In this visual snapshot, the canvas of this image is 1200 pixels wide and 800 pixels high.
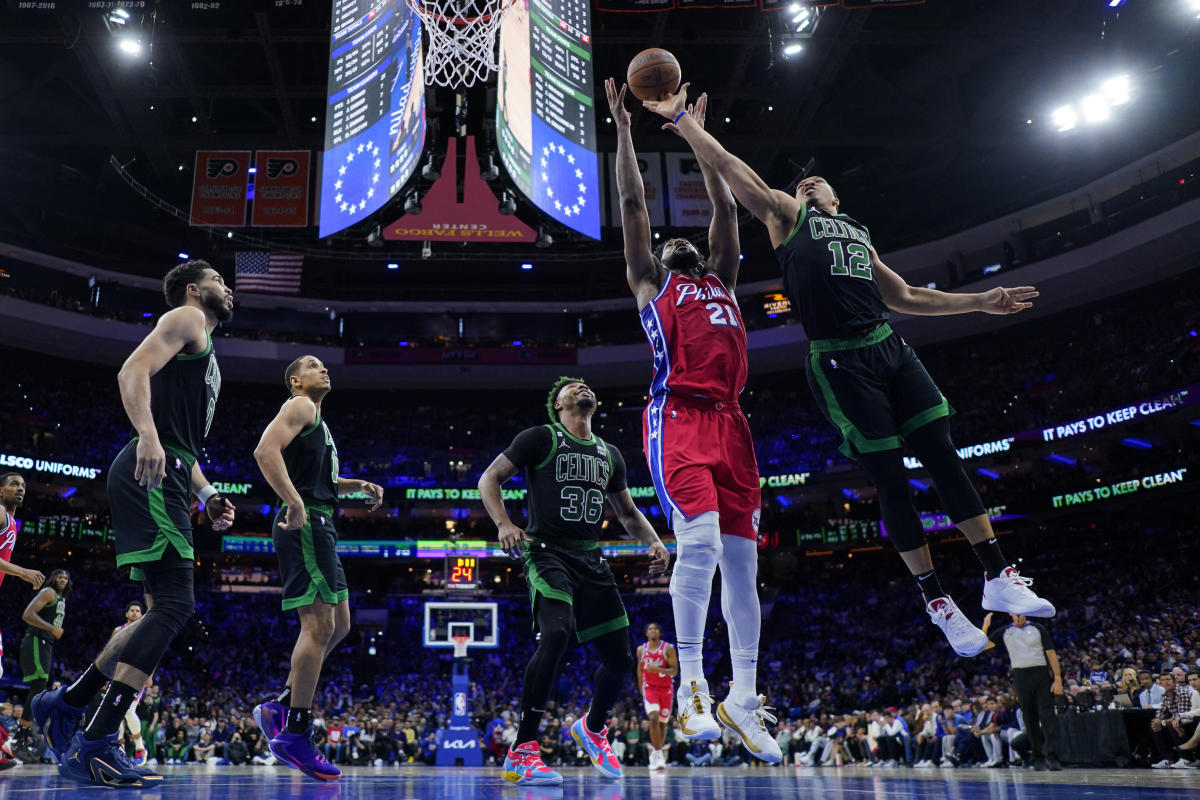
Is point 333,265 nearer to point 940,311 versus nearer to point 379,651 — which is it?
point 379,651

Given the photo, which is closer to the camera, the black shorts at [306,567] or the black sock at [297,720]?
the black sock at [297,720]

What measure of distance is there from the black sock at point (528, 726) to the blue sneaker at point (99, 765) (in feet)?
6.82

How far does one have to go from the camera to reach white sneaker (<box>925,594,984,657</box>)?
13.5 feet

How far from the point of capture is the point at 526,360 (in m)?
34.8

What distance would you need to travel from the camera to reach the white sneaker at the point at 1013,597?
4000 millimetres

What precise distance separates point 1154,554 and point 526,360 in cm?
2072

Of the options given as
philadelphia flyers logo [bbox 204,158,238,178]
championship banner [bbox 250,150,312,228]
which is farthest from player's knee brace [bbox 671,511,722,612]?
philadelphia flyers logo [bbox 204,158,238,178]

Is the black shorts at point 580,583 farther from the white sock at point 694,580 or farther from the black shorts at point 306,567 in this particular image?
the white sock at point 694,580

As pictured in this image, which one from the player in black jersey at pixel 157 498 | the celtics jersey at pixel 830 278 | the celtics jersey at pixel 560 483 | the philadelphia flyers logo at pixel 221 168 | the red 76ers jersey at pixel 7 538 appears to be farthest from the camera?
the philadelphia flyers logo at pixel 221 168

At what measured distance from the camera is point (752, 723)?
4145mm

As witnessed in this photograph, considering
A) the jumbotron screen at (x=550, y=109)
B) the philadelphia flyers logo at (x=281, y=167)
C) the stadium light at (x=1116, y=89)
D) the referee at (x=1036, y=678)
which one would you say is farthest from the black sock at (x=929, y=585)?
the stadium light at (x=1116, y=89)

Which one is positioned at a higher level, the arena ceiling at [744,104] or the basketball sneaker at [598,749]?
the arena ceiling at [744,104]

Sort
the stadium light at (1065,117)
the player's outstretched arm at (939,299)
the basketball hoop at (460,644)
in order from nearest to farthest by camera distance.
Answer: the player's outstretched arm at (939,299), the basketball hoop at (460,644), the stadium light at (1065,117)

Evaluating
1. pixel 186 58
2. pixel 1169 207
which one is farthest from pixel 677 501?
pixel 1169 207
